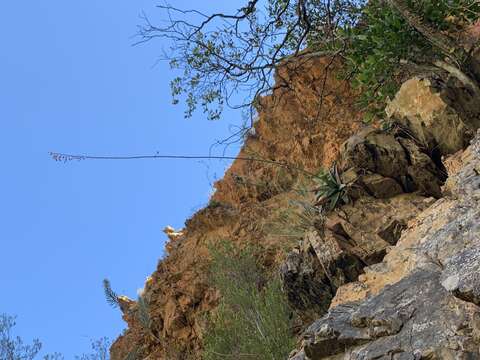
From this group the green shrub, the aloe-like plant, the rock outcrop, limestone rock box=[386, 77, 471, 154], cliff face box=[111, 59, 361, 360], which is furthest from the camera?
cliff face box=[111, 59, 361, 360]

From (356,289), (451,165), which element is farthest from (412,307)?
(451,165)

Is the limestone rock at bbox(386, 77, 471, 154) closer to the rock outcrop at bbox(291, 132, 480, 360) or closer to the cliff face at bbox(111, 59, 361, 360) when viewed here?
the rock outcrop at bbox(291, 132, 480, 360)

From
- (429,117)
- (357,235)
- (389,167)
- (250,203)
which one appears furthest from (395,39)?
(250,203)

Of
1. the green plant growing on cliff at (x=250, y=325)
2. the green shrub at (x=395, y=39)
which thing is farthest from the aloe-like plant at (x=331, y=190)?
the green shrub at (x=395, y=39)

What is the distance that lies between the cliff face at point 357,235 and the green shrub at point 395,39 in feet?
2.13

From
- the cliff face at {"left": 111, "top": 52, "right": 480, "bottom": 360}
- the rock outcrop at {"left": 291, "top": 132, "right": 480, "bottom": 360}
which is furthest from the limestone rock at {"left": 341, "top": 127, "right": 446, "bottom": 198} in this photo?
the rock outcrop at {"left": 291, "top": 132, "right": 480, "bottom": 360}

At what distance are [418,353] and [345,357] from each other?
0.78 meters

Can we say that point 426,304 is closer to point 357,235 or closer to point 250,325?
point 357,235

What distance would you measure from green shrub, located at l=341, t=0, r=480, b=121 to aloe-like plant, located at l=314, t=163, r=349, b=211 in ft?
6.50

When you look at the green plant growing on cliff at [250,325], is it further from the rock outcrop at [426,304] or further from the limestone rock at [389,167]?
the rock outcrop at [426,304]

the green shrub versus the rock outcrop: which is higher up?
the green shrub

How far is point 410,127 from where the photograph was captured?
28.9 ft

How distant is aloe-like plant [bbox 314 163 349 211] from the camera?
870 cm

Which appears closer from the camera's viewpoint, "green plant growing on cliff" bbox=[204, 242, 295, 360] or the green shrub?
"green plant growing on cliff" bbox=[204, 242, 295, 360]
